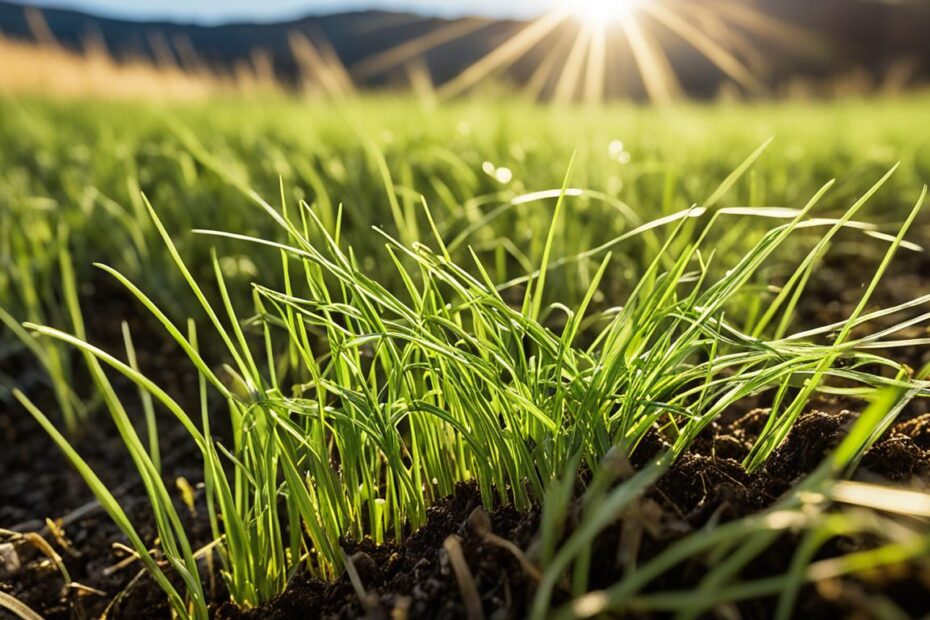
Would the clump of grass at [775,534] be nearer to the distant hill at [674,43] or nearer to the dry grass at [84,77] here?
the dry grass at [84,77]

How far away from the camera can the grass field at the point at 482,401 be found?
601mm

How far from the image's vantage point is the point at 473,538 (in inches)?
27.4

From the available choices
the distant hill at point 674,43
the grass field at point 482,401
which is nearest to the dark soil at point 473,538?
the grass field at point 482,401

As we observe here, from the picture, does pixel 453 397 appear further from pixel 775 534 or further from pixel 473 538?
pixel 775 534

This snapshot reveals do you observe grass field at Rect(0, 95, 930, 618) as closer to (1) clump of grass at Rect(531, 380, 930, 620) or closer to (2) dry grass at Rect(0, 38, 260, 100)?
(1) clump of grass at Rect(531, 380, 930, 620)

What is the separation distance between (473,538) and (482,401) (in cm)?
14

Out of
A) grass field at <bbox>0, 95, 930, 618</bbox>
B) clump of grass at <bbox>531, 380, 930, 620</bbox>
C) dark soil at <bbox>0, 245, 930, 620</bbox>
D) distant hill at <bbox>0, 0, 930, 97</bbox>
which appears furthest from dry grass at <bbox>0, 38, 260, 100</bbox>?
distant hill at <bbox>0, 0, 930, 97</bbox>

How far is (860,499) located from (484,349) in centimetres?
41

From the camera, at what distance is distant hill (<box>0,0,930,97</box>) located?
2541cm

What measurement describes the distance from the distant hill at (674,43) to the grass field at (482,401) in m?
19.8

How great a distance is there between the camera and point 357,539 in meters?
0.91

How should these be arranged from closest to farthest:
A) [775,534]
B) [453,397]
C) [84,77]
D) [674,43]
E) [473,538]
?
[775,534] < [473,538] < [453,397] < [84,77] < [674,43]

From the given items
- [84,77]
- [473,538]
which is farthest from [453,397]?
[84,77]

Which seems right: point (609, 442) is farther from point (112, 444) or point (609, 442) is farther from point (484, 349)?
point (112, 444)
